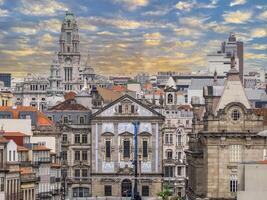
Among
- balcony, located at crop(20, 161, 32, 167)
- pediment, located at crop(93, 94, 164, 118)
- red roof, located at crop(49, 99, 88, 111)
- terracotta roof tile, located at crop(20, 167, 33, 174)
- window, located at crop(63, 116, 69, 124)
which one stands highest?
red roof, located at crop(49, 99, 88, 111)

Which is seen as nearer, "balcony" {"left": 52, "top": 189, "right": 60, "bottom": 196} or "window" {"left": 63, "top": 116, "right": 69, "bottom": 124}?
"balcony" {"left": 52, "top": 189, "right": 60, "bottom": 196}

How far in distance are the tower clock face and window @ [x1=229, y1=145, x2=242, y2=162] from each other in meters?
2.13

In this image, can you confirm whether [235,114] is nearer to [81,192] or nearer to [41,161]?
[41,161]

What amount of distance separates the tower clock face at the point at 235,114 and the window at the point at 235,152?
6.98 ft

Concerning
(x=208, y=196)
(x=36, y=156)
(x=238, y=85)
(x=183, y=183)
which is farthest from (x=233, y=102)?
(x=183, y=183)

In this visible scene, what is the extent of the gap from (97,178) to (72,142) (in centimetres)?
601

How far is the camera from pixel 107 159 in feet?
478

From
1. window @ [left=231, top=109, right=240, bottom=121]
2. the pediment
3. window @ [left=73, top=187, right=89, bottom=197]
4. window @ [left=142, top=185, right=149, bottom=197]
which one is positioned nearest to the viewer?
window @ [left=231, top=109, right=240, bottom=121]

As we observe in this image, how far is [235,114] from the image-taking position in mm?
95062

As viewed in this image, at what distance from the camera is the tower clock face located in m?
94.9

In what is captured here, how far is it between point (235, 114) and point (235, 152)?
122 inches

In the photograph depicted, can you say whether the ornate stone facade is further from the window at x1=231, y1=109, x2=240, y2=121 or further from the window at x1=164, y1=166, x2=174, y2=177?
the window at x1=231, y1=109, x2=240, y2=121

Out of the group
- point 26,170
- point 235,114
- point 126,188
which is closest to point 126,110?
point 126,188

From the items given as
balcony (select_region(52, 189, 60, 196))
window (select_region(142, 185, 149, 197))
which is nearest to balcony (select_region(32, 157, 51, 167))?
balcony (select_region(52, 189, 60, 196))
